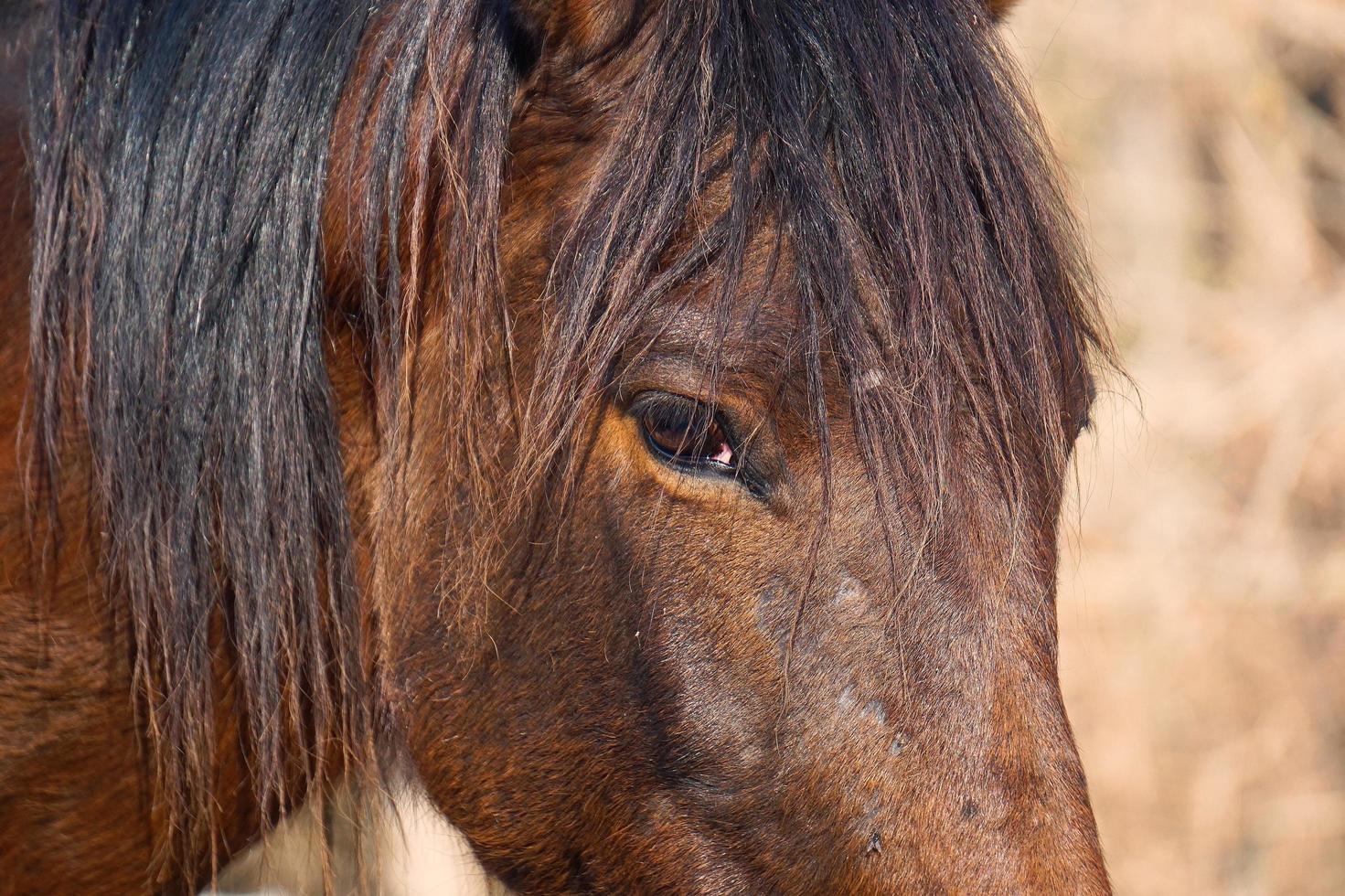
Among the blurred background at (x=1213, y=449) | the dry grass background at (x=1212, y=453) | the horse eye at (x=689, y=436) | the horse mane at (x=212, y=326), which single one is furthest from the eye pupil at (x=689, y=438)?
the blurred background at (x=1213, y=449)

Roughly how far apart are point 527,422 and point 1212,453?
4.27 meters

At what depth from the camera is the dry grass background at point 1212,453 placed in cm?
417

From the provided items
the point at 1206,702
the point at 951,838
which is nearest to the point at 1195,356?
the point at 1206,702

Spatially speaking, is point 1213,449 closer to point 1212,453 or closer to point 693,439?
point 1212,453

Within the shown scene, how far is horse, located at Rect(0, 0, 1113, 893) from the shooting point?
112cm

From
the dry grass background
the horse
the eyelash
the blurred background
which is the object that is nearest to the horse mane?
the horse

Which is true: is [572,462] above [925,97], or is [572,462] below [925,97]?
below

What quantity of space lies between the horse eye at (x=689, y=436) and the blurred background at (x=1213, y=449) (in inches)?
110

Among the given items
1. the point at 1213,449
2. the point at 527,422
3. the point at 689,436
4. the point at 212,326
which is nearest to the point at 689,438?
the point at 689,436

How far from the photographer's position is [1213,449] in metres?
4.67

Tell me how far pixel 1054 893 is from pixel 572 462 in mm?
626

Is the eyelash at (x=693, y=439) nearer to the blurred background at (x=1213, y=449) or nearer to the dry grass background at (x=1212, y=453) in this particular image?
the dry grass background at (x=1212, y=453)

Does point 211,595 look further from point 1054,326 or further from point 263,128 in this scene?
point 1054,326

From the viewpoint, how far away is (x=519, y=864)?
132 cm
